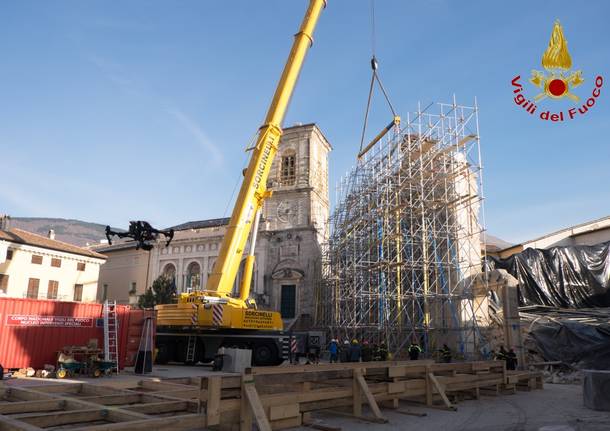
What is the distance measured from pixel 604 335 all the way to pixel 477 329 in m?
4.71

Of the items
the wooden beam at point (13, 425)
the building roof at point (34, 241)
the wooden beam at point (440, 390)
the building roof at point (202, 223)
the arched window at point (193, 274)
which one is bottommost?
the wooden beam at point (440, 390)

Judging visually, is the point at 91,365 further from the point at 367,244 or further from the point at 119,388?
the point at 367,244

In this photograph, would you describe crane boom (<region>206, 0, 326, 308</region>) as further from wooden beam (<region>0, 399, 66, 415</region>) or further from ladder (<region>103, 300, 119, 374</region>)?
wooden beam (<region>0, 399, 66, 415</region>)

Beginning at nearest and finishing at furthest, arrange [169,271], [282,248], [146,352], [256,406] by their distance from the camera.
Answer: [256,406]
[146,352]
[282,248]
[169,271]

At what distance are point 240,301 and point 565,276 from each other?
711 inches

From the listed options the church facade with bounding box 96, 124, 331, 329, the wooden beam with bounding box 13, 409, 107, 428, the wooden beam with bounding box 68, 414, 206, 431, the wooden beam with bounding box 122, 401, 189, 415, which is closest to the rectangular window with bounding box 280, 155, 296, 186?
the church facade with bounding box 96, 124, 331, 329

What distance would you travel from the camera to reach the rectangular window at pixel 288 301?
3703 centimetres

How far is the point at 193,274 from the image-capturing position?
4272 centimetres

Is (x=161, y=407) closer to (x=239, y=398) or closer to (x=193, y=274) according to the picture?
(x=239, y=398)

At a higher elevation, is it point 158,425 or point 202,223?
point 202,223

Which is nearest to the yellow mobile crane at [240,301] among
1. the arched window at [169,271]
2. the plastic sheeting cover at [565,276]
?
the plastic sheeting cover at [565,276]

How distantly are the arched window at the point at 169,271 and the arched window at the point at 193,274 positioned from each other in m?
1.53

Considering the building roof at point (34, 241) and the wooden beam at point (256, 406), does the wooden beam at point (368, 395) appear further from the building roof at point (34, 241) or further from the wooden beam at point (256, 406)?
the building roof at point (34, 241)

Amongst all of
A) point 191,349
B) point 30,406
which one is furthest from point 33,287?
point 30,406
